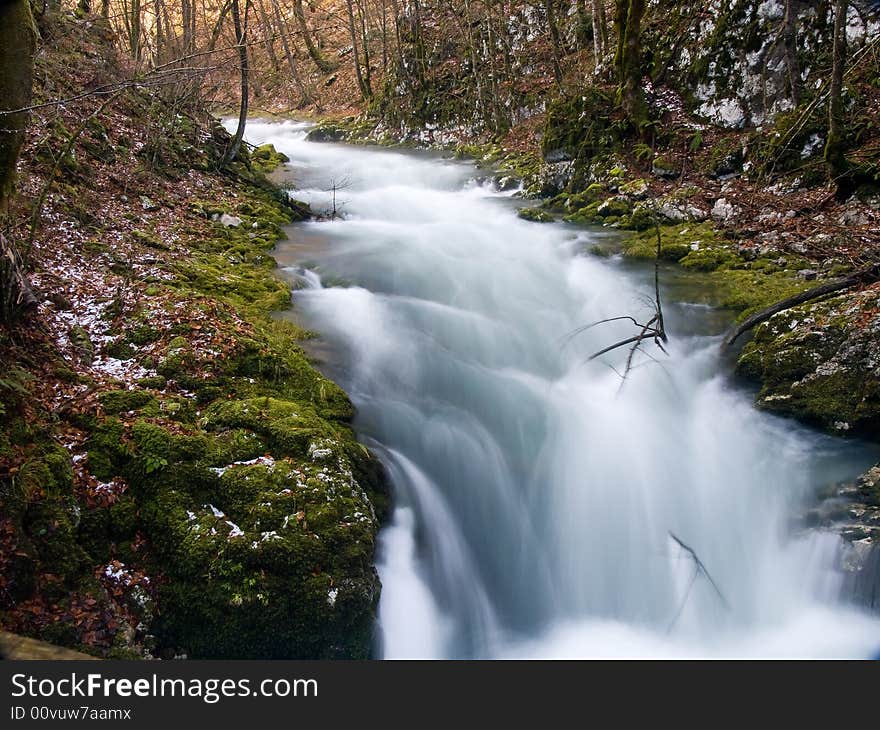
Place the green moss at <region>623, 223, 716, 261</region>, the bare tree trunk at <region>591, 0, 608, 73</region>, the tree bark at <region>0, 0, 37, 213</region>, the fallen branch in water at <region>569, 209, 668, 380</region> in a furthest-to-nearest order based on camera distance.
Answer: the bare tree trunk at <region>591, 0, 608, 73</region>
the green moss at <region>623, 223, 716, 261</region>
the fallen branch in water at <region>569, 209, 668, 380</region>
the tree bark at <region>0, 0, 37, 213</region>

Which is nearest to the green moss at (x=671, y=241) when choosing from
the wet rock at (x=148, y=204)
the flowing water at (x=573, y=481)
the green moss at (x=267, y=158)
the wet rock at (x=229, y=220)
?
the flowing water at (x=573, y=481)

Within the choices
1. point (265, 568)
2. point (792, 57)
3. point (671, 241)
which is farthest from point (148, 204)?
point (792, 57)

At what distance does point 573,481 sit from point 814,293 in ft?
12.2

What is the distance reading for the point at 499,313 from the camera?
28.0ft

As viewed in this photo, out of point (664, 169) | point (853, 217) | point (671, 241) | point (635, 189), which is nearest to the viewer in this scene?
point (853, 217)

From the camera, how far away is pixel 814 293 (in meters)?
6.67

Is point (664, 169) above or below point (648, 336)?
above

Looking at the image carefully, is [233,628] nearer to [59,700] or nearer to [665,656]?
[59,700]

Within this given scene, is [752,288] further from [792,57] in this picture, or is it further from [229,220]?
[229,220]

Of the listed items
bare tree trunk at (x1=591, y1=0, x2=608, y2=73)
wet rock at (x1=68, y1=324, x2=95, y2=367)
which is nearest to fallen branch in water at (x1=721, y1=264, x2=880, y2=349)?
wet rock at (x1=68, y1=324, x2=95, y2=367)

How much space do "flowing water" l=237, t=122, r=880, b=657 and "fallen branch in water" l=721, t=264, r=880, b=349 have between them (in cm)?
54

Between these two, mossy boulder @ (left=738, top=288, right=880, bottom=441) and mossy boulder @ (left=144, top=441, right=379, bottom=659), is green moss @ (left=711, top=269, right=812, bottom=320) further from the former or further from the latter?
mossy boulder @ (left=144, top=441, right=379, bottom=659)

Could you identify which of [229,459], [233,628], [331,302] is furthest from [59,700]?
[331,302]

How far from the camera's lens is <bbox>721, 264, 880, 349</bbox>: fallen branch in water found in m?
6.61
